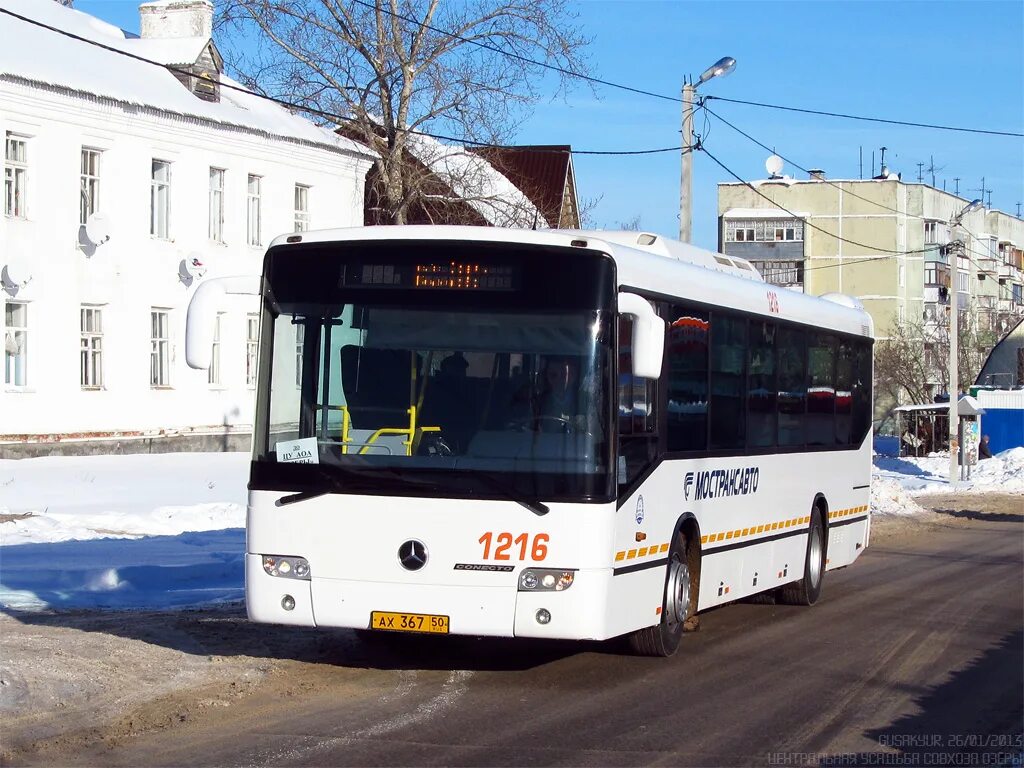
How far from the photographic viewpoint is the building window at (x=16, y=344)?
31406 millimetres

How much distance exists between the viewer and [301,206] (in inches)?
1602

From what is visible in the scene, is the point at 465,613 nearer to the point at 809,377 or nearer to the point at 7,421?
the point at 809,377

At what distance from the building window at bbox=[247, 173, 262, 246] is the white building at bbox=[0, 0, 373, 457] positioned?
0.12ft

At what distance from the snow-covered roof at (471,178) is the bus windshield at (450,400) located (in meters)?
27.5

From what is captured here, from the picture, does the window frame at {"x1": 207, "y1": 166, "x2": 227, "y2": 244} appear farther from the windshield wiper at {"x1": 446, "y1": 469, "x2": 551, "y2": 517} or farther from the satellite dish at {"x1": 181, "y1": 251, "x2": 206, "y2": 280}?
the windshield wiper at {"x1": 446, "y1": 469, "x2": 551, "y2": 517}

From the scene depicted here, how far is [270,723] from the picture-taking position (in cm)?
841

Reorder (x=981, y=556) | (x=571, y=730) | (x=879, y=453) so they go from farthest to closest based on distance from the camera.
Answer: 1. (x=879, y=453)
2. (x=981, y=556)
3. (x=571, y=730)

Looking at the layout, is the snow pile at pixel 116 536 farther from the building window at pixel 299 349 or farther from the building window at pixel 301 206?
the building window at pixel 301 206

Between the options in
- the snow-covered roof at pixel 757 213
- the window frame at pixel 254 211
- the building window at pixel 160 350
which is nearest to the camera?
the building window at pixel 160 350

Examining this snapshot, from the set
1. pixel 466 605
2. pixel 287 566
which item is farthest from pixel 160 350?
pixel 466 605

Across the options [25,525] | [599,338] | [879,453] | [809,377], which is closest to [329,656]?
[599,338]

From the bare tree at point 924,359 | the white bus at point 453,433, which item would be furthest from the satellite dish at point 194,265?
the bare tree at point 924,359

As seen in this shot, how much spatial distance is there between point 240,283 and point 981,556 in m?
14.5

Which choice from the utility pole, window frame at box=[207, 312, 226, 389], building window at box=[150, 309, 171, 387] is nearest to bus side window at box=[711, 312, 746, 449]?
the utility pole
